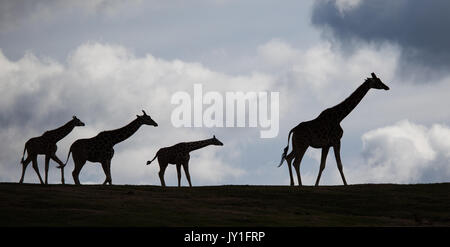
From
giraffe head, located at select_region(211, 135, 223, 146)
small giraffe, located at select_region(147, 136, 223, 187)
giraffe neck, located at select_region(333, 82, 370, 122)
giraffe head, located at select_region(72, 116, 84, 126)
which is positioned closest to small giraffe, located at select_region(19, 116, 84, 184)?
giraffe head, located at select_region(72, 116, 84, 126)

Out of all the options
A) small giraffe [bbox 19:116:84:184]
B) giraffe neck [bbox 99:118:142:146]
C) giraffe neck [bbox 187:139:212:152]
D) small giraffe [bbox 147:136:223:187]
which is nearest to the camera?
giraffe neck [bbox 99:118:142:146]

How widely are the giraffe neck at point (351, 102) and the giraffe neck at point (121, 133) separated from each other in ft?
30.1

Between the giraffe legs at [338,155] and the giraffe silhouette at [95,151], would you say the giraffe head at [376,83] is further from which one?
the giraffe silhouette at [95,151]

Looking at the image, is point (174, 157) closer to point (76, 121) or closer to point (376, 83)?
point (76, 121)

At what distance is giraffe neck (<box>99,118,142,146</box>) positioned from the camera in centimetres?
3578

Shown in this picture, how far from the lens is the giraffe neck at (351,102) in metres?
35.8

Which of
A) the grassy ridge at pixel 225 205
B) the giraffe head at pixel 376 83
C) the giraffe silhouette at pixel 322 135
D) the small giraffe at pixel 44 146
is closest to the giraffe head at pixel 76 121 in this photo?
the small giraffe at pixel 44 146

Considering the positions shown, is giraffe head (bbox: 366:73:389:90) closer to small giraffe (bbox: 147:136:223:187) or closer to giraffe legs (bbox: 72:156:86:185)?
small giraffe (bbox: 147:136:223:187)

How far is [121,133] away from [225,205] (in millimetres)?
9169

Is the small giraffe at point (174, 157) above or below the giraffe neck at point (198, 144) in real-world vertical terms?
below

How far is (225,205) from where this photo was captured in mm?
28828

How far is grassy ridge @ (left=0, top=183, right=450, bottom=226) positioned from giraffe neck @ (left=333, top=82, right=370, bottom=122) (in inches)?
150

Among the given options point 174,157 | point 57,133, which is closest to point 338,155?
point 174,157
